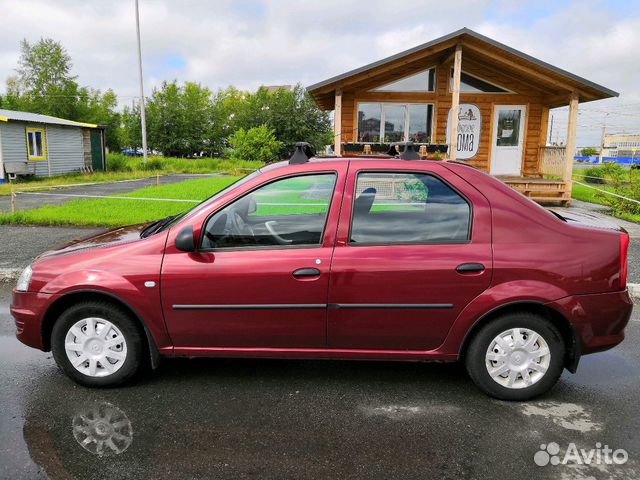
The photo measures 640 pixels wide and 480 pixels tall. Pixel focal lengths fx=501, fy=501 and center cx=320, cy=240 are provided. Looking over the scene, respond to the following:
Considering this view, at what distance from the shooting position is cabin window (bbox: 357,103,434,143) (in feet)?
49.6

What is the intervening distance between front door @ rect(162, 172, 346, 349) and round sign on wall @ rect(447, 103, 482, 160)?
12722 millimetres

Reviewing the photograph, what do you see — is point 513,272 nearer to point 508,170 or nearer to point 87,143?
point 508,170

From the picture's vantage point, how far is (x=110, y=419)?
10.3 feet

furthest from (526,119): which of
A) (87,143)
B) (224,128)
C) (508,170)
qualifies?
(224,128)

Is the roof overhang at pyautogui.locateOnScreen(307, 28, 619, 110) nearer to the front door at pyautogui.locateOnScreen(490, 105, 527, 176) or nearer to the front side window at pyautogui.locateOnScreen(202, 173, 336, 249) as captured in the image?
the front door at pyautogui.locateOnScreen(490, 105, 527, 176)

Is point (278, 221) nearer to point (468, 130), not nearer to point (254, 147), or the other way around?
point (468, 130)

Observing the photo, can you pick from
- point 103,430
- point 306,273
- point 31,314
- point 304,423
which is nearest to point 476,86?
point 306,273

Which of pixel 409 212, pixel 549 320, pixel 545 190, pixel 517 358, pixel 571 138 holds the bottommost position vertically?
pixel 517 358

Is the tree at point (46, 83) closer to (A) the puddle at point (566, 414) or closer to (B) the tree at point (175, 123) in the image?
(B) the tree at point (175, 123)

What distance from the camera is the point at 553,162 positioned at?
1520 centimetres

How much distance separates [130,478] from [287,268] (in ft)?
4.85

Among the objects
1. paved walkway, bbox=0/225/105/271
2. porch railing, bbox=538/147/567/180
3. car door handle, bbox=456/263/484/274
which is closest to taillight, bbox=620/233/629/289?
car door handle, bbox=456/263/484/274

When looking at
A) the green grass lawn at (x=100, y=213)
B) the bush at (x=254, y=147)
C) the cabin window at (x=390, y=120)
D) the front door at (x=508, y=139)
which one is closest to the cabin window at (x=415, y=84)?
the cabin window at (x=390, y=120)

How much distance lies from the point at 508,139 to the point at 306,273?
1426 centimetres
